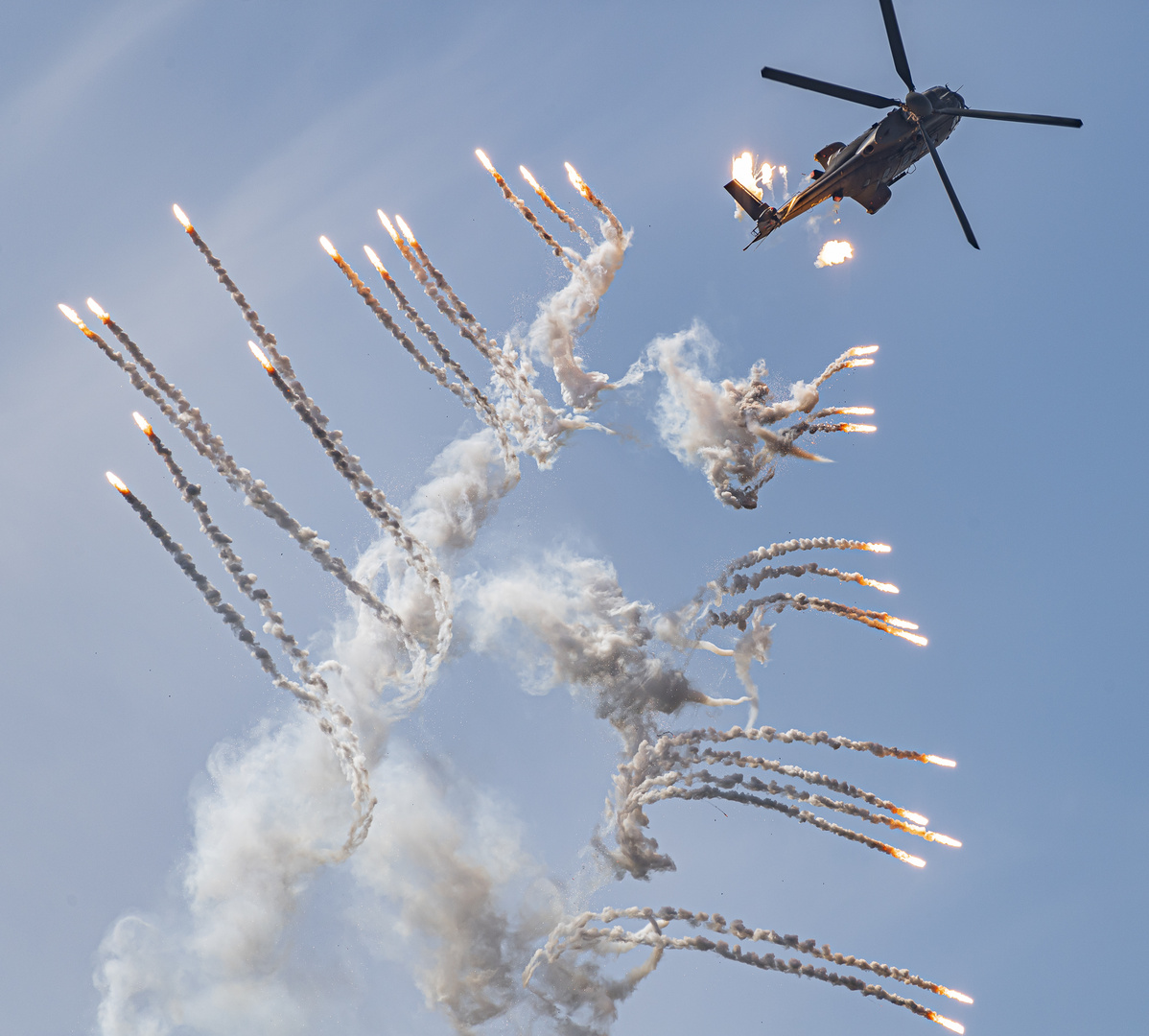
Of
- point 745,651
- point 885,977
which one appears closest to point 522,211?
point 745,651

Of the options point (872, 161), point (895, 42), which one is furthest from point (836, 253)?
point (895, 42)

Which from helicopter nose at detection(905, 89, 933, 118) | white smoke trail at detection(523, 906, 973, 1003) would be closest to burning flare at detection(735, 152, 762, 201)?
helicopter nose at detection(905, 89, 933, 118)

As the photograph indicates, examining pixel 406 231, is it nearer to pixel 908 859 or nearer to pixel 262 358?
pixel 262 358

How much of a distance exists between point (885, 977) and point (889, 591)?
22.2 m

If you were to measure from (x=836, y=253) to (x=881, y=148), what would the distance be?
6268mm

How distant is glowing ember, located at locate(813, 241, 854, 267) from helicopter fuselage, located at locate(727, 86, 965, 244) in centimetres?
255

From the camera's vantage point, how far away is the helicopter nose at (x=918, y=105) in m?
50.3

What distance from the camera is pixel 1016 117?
4819cm

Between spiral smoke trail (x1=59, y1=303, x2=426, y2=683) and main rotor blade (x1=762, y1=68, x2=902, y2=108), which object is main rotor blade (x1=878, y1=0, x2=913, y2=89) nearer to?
main rotor blade (x1=762, y1=68, x2=902, y2=108)

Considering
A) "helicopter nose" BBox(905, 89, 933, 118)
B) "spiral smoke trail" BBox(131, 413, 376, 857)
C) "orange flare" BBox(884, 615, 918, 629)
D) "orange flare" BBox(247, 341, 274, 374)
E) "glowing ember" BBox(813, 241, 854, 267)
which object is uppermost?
"helicopter nose" BBox(905, 89, 933, 118)

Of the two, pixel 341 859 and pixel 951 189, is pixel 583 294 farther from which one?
pixel 341 859

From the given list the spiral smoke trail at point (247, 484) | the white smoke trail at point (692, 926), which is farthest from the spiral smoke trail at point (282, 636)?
the white smoke trail at point (692, 926)

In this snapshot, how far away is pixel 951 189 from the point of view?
4822 centimetres

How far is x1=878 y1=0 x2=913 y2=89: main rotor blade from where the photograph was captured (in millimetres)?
46416
